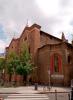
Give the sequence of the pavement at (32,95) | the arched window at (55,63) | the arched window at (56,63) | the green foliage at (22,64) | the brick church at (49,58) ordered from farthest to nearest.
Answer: the arched window at (56,63) → the arched window at (55,63) → the brick church at (49,58) → the green foliage at (22,64) → the pavement at (32,95)

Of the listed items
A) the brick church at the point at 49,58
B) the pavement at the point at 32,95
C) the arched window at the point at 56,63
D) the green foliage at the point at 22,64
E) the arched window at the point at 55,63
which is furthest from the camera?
the arched window at the point at 56,63

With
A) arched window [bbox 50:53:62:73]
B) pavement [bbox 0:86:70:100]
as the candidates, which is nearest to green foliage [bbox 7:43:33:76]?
arched window [bbox 50:53:62:73]

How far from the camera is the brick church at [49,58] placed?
4494 centimetres

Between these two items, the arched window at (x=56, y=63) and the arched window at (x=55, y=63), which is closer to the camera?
the arched window at (x=55, y=63)

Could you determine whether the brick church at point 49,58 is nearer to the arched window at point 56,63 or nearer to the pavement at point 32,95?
the arched window at point 56,63

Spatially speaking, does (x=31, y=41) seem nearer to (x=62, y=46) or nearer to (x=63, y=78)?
(x=62, y=46)

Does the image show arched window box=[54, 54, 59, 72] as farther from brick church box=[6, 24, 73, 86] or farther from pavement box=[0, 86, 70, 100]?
pavement box=[0, 86, 70, 100]

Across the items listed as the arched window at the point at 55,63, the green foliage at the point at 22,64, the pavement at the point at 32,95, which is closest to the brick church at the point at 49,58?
the arched window at the point at 55,63

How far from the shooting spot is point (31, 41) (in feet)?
173

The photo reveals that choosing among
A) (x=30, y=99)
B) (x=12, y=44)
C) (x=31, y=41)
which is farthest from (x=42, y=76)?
(x=30, y=99)

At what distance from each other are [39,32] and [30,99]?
34598 millimetres

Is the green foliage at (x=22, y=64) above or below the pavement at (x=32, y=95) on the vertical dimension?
above

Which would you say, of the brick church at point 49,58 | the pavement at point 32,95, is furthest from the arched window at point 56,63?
the pavement at point 32,95

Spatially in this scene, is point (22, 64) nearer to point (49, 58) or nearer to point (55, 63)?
point (49, 58)
